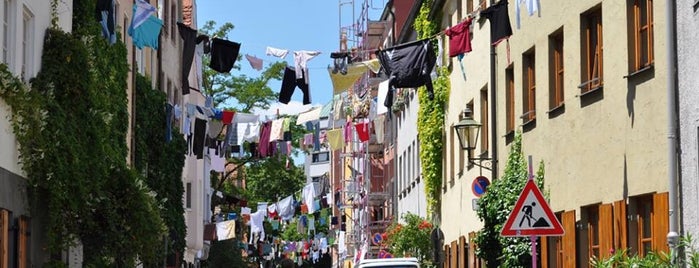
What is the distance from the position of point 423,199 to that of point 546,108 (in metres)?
22.5

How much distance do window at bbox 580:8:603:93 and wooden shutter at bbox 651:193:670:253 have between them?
3.68 m

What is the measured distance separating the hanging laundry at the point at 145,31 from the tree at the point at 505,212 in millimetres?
7248

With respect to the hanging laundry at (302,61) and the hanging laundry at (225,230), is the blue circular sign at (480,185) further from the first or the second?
the hanging laundry at (225,230)

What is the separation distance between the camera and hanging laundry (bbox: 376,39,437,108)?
31312 millimetres

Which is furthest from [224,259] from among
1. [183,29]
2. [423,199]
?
[183,29]

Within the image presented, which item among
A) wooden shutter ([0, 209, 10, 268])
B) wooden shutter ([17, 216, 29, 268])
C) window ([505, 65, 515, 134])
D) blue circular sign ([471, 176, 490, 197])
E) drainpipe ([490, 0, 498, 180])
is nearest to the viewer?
wooden shutter ([0, 209, 10, 268])

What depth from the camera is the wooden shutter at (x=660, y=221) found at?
1784 cm

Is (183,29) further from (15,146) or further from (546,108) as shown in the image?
(15,146)

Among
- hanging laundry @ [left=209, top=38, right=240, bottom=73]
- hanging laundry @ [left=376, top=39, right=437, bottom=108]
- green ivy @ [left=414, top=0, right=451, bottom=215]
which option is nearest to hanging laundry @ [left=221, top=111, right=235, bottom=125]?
green ivy @ [left=414, top=0, right=451, bottom=215]

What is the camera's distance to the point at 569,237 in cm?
2358

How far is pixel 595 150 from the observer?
2161 centimetres

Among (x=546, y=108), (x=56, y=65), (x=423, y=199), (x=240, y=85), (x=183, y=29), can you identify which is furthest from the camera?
(x=240, y=85)

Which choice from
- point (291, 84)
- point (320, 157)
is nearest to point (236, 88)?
point (291, 84)

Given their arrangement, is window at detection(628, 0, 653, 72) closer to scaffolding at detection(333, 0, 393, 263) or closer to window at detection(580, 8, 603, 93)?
window at detection(580, 8, 603, 93)
